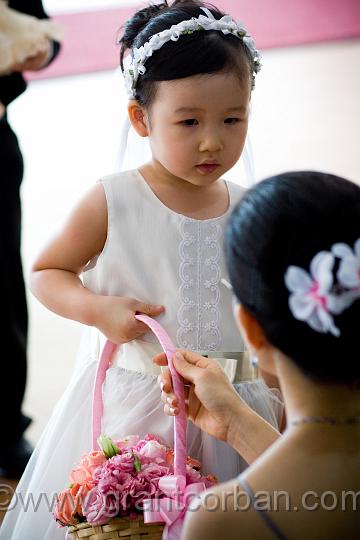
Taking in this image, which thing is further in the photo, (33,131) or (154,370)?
(33,131)

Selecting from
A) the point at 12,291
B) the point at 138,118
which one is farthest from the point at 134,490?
the point at 12,291

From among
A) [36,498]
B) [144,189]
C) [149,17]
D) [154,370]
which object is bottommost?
[36,498]

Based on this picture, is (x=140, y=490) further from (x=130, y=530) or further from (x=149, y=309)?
(x=149, y=309)

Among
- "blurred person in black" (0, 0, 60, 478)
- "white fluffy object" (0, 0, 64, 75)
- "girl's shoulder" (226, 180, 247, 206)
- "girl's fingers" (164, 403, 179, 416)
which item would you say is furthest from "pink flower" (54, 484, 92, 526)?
"white fluffy object" (0, 0, 64, 75)

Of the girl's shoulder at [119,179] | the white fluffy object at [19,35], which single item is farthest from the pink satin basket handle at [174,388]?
the white fluffy object at [19,35]

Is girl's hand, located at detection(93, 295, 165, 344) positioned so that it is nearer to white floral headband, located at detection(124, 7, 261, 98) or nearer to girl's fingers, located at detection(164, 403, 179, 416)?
girl's fingers, located at detection(164, 403, 179, 416)

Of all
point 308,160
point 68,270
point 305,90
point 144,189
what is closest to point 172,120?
point 144,189

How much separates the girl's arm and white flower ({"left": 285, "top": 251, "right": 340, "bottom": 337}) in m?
0.78

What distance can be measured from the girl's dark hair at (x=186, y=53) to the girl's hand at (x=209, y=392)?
2.20 feet

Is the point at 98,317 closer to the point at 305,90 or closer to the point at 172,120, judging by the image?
the point at 172,120

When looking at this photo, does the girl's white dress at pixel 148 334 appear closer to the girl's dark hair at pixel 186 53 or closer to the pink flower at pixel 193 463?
the pink flower at pixel 193 463

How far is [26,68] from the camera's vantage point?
134 inches

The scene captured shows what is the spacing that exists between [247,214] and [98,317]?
76 cm

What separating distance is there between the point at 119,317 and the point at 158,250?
232 mm
